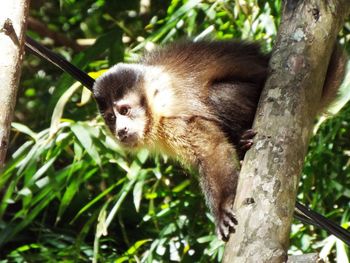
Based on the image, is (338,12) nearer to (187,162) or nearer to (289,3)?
(289,3)

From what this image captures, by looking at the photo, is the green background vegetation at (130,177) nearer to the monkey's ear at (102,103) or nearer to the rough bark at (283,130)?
the monkey's ear at (102,103)

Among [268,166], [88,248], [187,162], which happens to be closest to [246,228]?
[268,166]

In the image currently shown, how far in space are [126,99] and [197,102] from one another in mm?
488

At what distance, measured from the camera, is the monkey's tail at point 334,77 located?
330cm

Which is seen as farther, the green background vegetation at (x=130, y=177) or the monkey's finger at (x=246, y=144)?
the green background vegetation at (x=130, y=177)

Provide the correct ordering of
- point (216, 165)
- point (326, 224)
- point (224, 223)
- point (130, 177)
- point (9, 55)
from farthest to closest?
point (130, 177) → point (216, 165) → point (224, 223) → point (326, 224) → point (9, 55)

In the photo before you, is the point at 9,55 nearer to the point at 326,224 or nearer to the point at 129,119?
the point at 326,224

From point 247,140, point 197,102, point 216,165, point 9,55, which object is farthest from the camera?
point 197,102

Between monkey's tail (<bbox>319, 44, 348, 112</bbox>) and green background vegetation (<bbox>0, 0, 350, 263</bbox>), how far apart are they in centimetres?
48

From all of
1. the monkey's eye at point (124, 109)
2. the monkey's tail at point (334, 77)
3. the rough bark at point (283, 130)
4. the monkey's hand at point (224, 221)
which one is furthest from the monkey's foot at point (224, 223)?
the monkey's eye at point (124, 109)

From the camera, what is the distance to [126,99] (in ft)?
11.9

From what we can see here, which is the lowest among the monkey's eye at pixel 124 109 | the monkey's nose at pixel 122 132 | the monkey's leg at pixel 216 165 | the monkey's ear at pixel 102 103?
the monkey's leg at pixel 216 165

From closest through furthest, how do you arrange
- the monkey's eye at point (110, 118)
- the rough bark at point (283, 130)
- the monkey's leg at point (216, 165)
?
the rough bark at point (283, 130) < the monkey's leg at point (216, 165) < the monkey's eye at point (110, 118)

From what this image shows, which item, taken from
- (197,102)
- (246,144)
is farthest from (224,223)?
(197,102)
